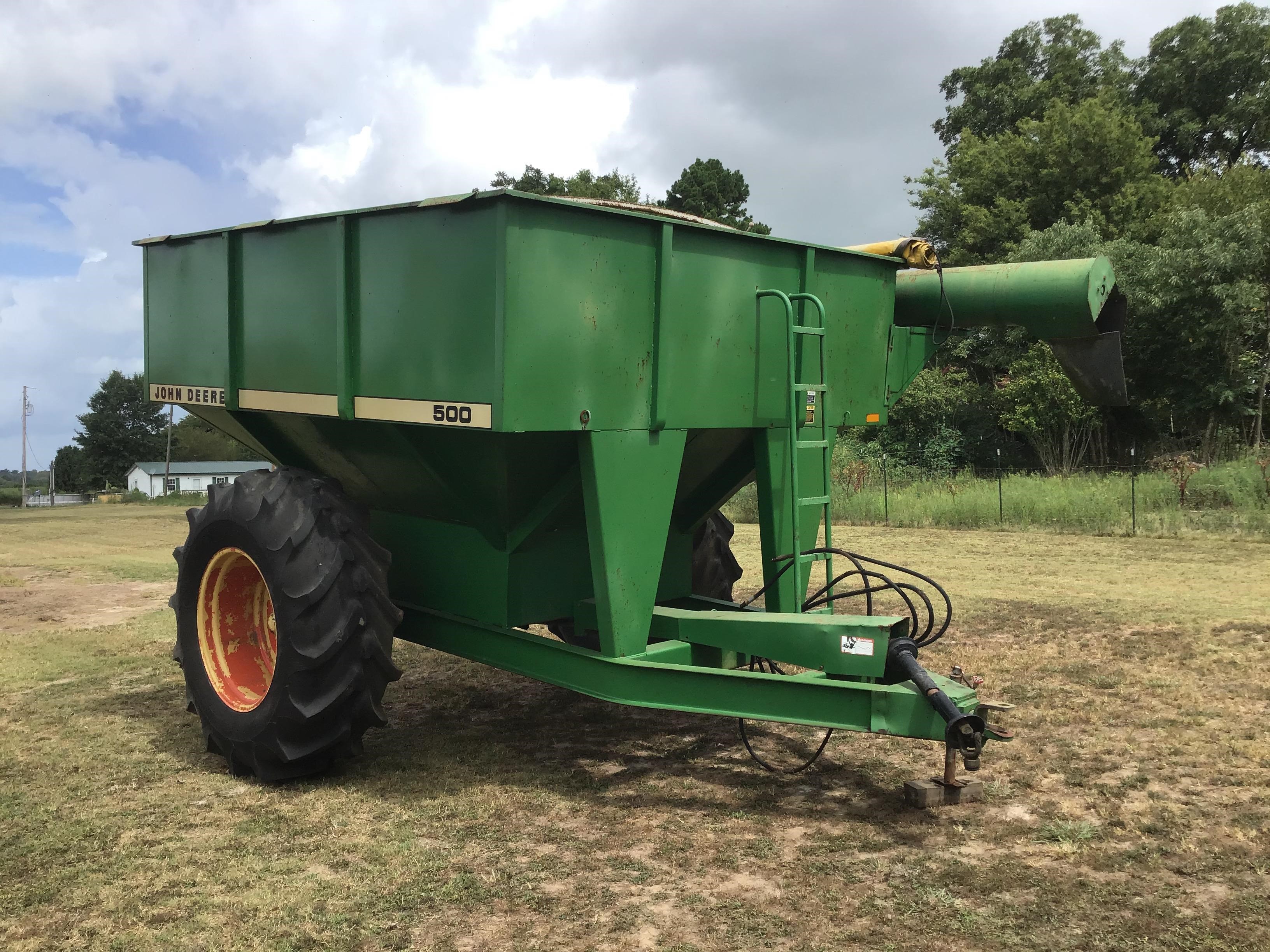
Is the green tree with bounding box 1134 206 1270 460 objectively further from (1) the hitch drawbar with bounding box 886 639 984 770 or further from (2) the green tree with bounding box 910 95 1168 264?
(1) the hitch drawbar with bounding box 886 639 984 770

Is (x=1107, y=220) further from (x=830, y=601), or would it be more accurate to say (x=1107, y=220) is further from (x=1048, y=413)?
(x=830, y=601)

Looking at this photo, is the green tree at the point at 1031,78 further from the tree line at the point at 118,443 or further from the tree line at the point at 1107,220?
the tree line at the point at 118,443

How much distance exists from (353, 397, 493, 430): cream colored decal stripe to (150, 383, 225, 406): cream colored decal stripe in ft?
4.54

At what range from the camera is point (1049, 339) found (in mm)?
5875

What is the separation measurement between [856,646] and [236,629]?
130 inches

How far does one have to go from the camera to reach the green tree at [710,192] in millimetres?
41281

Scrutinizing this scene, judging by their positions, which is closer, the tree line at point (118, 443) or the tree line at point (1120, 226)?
the tree line at point (1120, 226)

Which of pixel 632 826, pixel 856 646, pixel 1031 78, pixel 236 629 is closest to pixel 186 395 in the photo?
pixel 236 629

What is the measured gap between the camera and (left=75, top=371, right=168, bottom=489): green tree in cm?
8062

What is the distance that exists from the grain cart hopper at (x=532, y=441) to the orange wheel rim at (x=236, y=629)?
0.01 metres

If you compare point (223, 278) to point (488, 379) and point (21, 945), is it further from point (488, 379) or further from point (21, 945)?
point (21, 945)

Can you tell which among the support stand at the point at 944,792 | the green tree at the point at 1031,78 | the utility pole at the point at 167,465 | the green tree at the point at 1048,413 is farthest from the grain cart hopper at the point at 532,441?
the utility pole at the point at 167,465

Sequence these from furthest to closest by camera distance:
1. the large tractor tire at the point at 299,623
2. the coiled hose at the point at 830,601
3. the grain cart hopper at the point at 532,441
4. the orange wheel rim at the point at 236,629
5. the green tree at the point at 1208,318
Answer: the green tree at the point at 1208,318
the orange wheel rim at the point at 236,629
the coiled hose at the point at 830,601
the large tractor tire at the point at 299,623
the grain cart hopper at the point at 532,441

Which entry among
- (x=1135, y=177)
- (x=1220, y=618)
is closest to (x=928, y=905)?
(x=1220, y=618)
